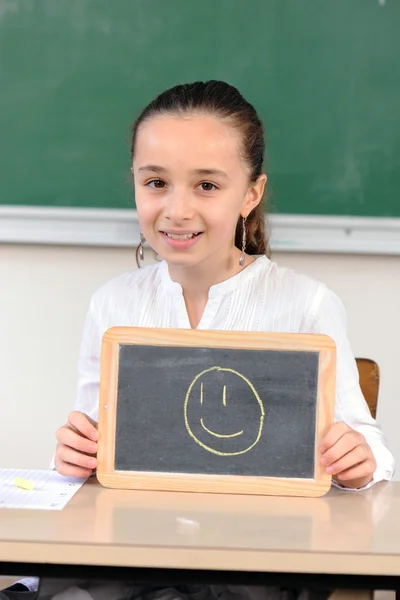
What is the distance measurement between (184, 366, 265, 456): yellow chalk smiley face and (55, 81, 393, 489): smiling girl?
0.43ft

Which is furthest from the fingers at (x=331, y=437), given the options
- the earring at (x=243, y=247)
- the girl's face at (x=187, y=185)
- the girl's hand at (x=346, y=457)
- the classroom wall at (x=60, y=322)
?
the classroom wall at (x=60, y=322)

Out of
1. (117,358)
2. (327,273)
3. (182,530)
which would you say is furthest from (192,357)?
(327,273)

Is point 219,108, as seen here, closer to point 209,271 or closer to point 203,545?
point 209,271

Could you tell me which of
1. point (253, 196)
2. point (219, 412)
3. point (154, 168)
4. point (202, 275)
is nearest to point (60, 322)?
point (202, 275)

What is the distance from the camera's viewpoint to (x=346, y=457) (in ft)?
4.52

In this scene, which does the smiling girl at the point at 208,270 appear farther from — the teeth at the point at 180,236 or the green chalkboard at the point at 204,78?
the green chalkboard at the point at 204,78

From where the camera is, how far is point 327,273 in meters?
2.45

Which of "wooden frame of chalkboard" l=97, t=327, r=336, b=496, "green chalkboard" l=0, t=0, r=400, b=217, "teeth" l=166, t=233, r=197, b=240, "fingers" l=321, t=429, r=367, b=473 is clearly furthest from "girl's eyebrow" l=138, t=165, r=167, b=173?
"green chalkboard" l=0, t=0, r=400, b=217

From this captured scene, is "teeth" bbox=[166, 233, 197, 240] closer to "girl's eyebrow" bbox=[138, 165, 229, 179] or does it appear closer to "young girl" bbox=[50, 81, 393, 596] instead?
"young girl" bbox=[50, 81, 393, 596]

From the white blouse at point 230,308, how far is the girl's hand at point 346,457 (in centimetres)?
38

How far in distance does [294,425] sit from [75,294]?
4.10 ft

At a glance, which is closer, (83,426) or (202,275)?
(83,426)

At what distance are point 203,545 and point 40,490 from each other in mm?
373

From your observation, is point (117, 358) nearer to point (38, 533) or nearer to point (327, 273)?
point (38, 533)
